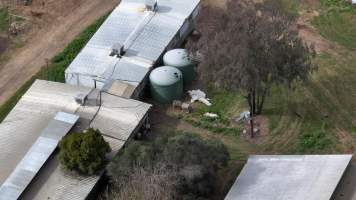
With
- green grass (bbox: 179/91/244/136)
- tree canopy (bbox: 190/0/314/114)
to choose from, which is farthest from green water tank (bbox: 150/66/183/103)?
tree canopy (bbox: 190/0/314/114)

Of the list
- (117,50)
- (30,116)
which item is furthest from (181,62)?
(30,116)

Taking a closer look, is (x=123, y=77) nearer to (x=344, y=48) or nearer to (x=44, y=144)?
(x=44, y=144)

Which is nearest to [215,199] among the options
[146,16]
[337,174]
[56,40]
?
[337,174]

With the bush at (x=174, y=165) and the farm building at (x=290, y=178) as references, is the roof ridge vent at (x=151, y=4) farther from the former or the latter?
the farm building at (x=290, y=178)

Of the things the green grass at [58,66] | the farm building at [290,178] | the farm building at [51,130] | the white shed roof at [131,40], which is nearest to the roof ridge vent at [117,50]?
the white shed roof at [131,40]

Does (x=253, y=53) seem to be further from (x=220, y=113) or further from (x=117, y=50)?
(x=117, y=50)

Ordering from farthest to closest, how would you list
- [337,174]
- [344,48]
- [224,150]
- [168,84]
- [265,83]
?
1. [344,48]
2. [168,84]
3. [265,83]
4. [224,150]
5. [337,174]
